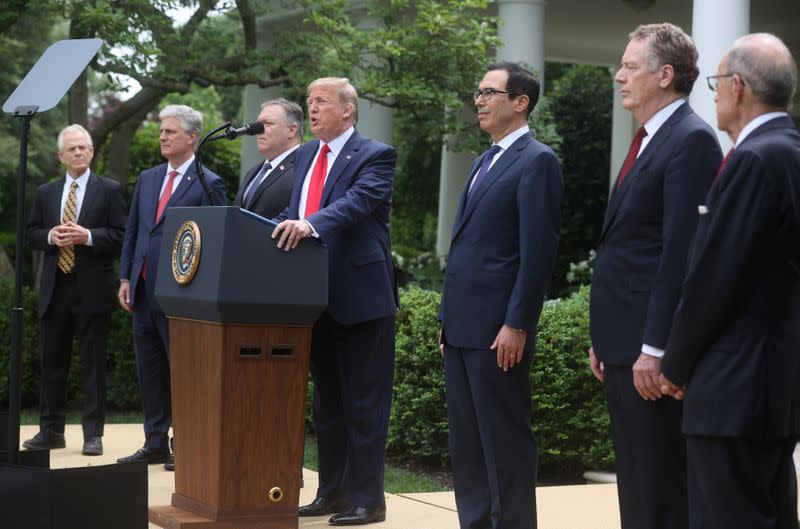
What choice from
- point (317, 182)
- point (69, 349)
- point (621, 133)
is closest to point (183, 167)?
point (69, 349)

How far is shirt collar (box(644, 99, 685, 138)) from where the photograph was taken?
4.17 meters

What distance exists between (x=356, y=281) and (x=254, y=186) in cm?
136

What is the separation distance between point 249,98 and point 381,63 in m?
3.67

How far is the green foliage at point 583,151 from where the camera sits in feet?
60.5

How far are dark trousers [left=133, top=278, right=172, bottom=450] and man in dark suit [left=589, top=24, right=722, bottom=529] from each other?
4266 millimetres

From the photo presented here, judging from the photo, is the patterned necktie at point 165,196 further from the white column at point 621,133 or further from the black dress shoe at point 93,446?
the white column at point 621,133

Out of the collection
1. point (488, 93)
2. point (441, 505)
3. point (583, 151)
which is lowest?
point (441, 505)

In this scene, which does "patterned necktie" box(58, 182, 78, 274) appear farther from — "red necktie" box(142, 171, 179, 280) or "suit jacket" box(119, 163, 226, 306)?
"red necktie" box(142, 171, 179, 280)

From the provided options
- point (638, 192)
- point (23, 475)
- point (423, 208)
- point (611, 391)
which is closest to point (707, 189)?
Result: point (638, 192)

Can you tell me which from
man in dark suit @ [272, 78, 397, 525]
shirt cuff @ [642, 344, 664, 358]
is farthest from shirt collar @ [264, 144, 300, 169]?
shirt cuff @ [642, 344, 664, 358]

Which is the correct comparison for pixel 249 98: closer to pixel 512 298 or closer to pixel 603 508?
pixel 603 508

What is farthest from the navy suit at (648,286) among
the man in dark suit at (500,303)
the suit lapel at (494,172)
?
the suit lapel at (494,172)

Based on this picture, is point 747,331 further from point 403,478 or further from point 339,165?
point 403,478

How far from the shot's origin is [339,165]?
5789mm
